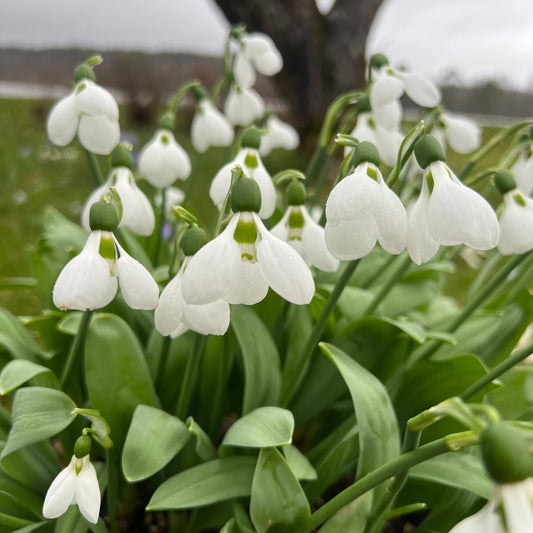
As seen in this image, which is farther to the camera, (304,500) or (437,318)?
(437,318)

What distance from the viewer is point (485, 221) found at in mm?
717

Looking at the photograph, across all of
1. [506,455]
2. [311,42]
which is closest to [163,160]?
[506,455]


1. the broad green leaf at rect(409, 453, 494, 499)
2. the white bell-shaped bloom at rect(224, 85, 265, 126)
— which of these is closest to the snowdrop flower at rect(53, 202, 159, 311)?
the broad green leaf at rect(409, 453, 494, 499)

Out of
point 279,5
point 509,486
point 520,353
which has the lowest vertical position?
point 279,5

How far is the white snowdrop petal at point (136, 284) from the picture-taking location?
29.7 inches

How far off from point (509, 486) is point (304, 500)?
1.63 feet

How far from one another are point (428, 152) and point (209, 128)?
0.78 meters

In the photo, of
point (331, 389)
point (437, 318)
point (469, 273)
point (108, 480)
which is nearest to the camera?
point (108, 480)

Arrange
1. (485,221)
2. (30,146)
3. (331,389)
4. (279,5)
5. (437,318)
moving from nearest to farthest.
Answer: (485,221) → (331,389) → (437,318) → (279,5) → (30,146)

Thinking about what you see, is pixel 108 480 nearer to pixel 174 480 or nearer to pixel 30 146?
pixel 174 480

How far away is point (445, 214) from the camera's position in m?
0.72

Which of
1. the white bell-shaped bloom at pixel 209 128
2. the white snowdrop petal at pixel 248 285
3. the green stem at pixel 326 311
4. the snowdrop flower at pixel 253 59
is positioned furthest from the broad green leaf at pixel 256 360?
the snowdrop flower at pixel 253 59

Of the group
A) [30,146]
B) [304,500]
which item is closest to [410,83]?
[304,500]

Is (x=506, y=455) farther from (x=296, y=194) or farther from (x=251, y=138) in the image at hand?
(x=251, y=138)
